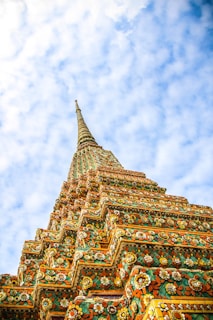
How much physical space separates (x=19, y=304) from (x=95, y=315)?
226cm

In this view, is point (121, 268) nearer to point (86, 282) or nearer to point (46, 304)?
point (86, 282)

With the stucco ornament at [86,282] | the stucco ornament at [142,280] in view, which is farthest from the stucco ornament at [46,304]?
the stucco ornament at [142,280]

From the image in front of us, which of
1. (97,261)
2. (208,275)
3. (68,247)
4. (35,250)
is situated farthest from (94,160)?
(208,275)

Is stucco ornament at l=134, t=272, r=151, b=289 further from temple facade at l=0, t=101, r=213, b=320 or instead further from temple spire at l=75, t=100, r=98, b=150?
temple spire at l=75, t=100, r=98, b=150

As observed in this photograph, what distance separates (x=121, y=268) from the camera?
16.6 feet

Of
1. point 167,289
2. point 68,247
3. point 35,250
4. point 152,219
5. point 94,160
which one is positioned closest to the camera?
point 167,289

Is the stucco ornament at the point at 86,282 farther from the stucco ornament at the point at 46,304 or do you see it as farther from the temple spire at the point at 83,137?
the temple spire at the point at 83,137

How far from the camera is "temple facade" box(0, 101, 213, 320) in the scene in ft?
12.3

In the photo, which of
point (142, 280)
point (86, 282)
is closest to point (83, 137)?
point (86, 282)

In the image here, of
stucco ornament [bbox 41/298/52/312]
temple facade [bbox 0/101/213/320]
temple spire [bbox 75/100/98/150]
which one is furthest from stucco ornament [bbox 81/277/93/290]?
temple spire [bbox 75/100/98/150]

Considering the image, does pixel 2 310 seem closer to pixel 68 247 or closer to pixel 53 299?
pixel 53 299

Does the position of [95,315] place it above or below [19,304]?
below

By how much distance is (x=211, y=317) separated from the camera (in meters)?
3.30

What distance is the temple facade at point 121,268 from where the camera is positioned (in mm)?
3758
